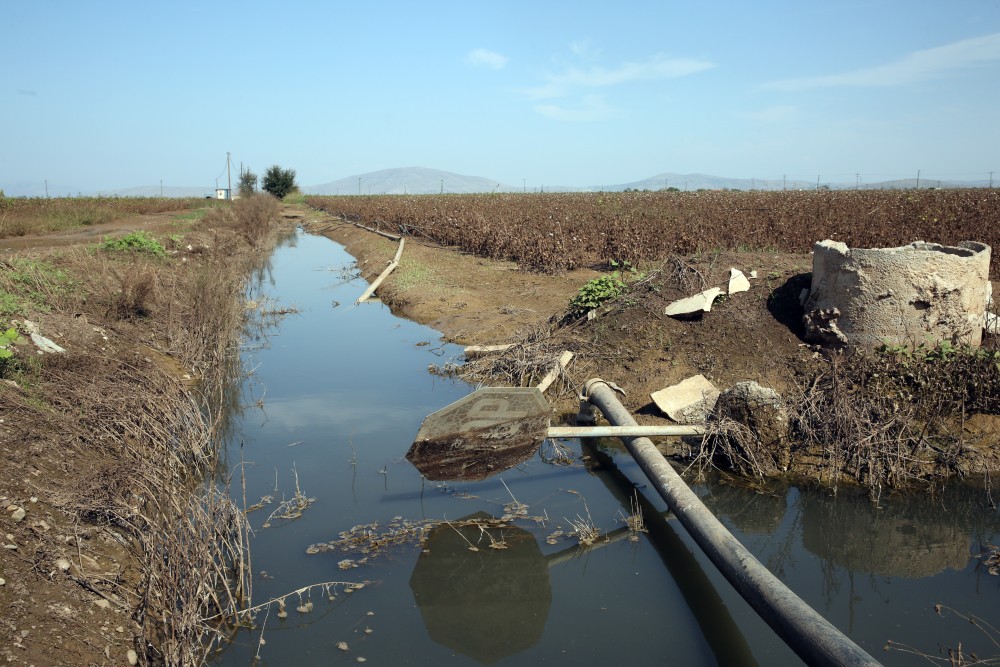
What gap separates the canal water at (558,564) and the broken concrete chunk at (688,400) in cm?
62

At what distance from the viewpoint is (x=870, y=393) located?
6.25 metres

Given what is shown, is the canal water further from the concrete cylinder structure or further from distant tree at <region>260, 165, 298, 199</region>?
distant tree at <region>260, 165, 298, 199</region>

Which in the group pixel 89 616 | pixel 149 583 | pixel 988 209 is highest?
pixel 988 209

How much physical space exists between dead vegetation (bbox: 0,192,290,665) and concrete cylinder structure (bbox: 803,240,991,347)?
5682 millimetres

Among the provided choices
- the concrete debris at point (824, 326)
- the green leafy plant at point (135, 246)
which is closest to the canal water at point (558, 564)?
the concrete debris at point (824, 326)

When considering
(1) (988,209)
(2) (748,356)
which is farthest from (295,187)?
(2) (748,356)

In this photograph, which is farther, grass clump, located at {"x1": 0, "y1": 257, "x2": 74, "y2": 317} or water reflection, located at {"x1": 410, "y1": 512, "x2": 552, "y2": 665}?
grass clump, located at {"x1": 0, "y1": 257, "x2": 74, "y2": 317}

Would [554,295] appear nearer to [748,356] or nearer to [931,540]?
[748,356]

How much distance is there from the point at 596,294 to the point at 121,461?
5565 mm

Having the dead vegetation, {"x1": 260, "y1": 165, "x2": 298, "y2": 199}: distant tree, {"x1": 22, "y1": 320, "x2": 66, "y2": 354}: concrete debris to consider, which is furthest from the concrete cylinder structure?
{"x1": 260, "y1": 165, "x2": 298, "y2": 199}: distant tree

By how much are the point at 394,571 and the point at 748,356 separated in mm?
4488

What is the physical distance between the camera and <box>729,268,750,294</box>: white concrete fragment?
27.2ft

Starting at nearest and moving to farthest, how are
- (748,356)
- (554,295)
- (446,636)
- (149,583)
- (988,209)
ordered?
(149,583)
(446,636)
(748,356)
(554,295)
(988,209)

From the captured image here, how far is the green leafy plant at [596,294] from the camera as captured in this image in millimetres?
8930
